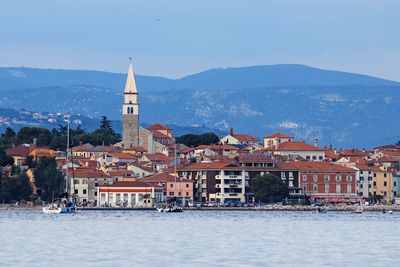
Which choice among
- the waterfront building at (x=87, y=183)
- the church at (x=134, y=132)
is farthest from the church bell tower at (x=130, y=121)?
the waterfront building at (x=87, y=183)

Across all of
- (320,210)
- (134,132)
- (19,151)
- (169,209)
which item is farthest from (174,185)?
(134,132)

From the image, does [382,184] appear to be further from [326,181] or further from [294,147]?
[294,147]

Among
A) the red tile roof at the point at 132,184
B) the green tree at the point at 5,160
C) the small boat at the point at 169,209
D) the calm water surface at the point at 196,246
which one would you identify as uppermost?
the green tree at the point at 5,160

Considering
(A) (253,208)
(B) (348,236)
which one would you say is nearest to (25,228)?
(B) (348,236)

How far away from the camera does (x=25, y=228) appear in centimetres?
6788

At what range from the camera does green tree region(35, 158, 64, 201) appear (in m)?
123

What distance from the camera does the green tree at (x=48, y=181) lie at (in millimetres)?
123312

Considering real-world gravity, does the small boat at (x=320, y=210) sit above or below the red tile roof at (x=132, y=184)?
below

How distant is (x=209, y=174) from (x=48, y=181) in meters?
14.8

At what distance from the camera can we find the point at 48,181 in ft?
405

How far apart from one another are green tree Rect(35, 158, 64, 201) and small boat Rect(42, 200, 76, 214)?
1552 cm

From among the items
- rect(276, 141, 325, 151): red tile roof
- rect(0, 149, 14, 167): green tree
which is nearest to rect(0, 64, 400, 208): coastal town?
rect(276, 141, 325, 151): red tile roof

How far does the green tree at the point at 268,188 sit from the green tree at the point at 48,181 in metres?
16.6

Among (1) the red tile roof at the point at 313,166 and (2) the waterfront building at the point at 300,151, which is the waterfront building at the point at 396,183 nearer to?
(2) the waterfront building at the point at 300,151
